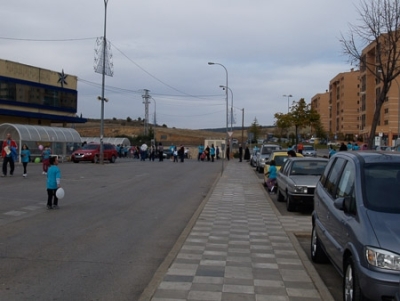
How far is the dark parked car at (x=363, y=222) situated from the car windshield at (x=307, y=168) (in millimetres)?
A: 8170

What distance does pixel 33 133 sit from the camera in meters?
41.6

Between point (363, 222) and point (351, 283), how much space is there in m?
0.65

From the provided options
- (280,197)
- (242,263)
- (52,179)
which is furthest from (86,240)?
(280,197)

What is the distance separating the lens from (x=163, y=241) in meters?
10.5

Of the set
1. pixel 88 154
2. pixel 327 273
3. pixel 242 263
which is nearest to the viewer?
pixel 327 273

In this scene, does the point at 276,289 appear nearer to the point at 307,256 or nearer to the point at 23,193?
the point at 307,256

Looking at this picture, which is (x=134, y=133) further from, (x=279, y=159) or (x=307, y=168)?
(x=307, y=168)

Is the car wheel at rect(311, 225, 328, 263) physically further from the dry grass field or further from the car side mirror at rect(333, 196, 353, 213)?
the dry grass field

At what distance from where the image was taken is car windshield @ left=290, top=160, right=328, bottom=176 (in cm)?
1652

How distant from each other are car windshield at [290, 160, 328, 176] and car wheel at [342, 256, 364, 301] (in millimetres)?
10496

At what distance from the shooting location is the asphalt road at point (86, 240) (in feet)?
23.1

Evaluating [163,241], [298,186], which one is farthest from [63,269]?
[298,186]

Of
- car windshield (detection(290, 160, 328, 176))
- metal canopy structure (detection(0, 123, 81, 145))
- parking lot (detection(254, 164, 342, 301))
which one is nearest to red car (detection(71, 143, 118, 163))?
metal canopy structure (detection(0, 123, 81, 145))

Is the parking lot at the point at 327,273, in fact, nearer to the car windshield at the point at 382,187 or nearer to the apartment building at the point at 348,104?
the car windshield at the point at 382,187
